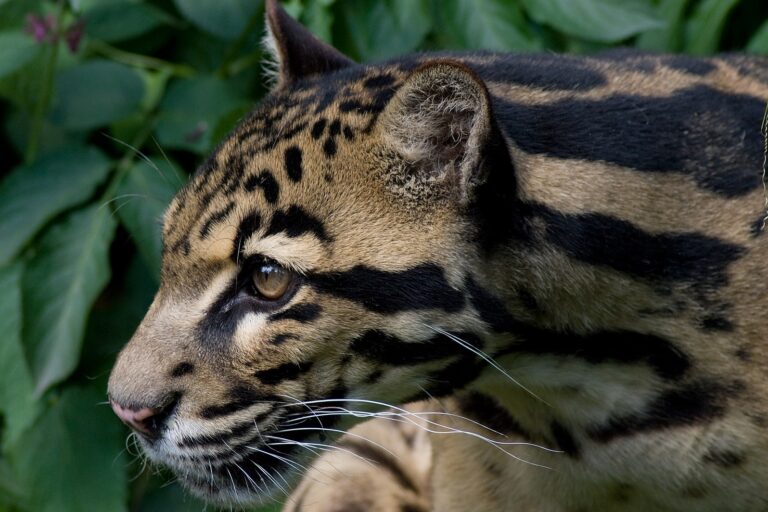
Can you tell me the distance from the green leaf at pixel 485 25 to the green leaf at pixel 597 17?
0.08 m

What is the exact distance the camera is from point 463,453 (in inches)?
137

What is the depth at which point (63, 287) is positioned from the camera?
4.10 m

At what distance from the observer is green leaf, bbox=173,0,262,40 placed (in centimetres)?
425

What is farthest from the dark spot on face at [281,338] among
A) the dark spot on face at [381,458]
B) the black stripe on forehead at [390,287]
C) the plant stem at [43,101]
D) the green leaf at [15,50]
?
the plant stem at [43,101]

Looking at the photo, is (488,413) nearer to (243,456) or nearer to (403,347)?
(403,347)

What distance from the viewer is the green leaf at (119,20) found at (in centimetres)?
461

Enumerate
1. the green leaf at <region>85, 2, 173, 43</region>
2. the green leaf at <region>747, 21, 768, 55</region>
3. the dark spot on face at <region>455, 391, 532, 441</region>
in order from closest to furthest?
1. the dark spot on face at <region>455, 391, 532, 441</region>
2. the green leaf at <region>747, 21, 768, 55</region>
3. the green leaf at <region>85, 2, 173, 43</region>

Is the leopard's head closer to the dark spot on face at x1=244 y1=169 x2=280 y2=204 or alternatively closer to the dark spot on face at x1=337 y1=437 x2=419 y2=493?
the dark spot on face at x1=244 y1=169 x2=280 y2=204

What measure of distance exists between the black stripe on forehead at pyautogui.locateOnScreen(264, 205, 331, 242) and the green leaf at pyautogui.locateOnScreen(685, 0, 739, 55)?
1914mm

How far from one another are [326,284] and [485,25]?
1744mm

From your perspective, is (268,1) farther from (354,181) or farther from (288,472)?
(288,472)

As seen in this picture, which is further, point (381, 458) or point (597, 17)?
point (597, 17)

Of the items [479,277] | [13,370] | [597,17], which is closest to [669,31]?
[597,17]

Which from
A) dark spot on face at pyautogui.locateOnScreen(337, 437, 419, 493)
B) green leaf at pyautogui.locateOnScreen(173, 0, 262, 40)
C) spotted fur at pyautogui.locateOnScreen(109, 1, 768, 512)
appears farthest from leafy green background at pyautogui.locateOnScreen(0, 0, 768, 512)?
spotted fur at pyautogui.locateOnScreen(109, 1, 768, 512)
